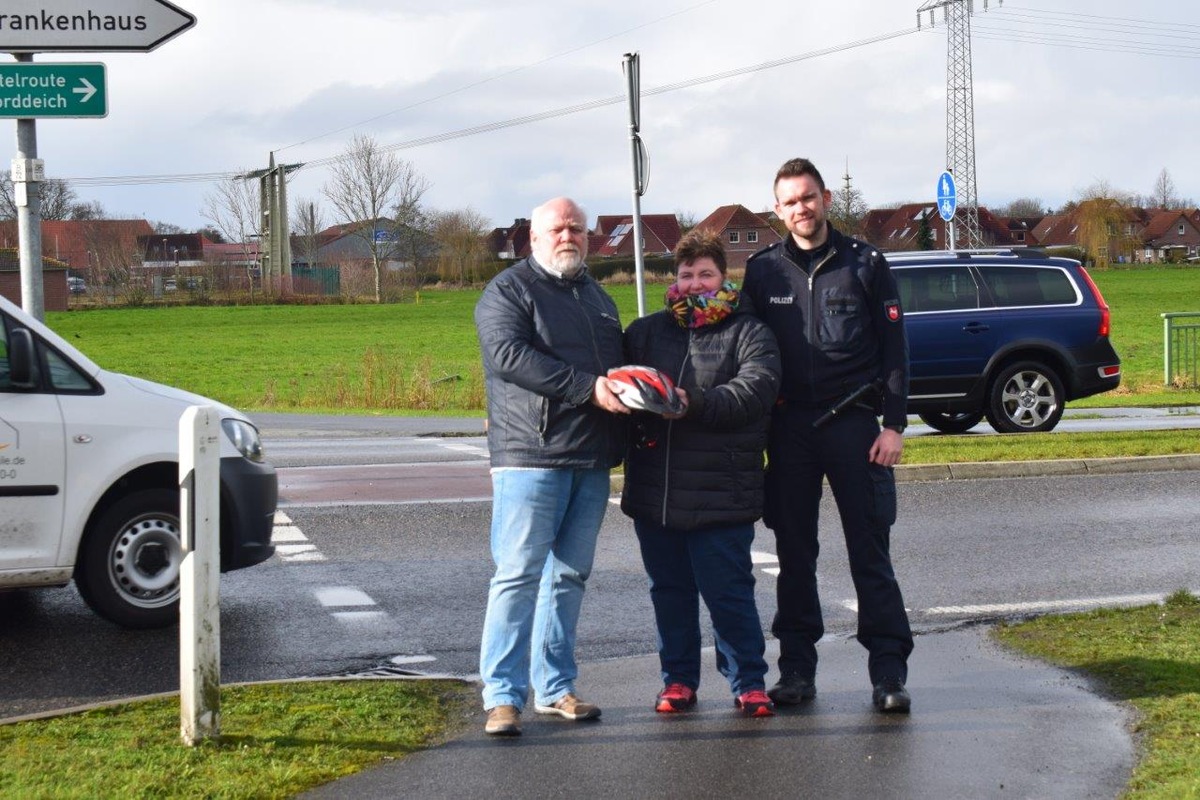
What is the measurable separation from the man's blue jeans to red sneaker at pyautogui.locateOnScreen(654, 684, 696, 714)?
1.09 ft

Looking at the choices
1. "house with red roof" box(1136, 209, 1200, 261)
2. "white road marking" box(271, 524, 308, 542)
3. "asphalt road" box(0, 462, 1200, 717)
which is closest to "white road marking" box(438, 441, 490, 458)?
"asphalt road" box(0, 462, 1200, 717)

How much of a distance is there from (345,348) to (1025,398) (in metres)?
29.8

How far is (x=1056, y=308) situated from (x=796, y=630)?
11.8 meters

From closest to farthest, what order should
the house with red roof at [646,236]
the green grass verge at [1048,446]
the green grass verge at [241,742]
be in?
the green grass verge at [241,742], the green grass verge at [1048,446], the house with red roof at [646,236]

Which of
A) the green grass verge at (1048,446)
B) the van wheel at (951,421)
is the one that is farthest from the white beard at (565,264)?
the van wheel at (951,421)

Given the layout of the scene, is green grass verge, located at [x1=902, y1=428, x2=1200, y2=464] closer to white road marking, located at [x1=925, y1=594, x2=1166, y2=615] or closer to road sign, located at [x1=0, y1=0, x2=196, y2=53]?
white road marking, located at [x1=925, y1=594, x2=1166, y2=615]

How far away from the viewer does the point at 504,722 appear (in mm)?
5133

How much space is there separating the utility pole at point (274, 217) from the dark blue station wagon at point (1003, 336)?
2802 inches

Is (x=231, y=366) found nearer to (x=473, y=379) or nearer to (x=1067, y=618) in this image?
(x=473, y=379)

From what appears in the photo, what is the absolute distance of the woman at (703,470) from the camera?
17.4 ft

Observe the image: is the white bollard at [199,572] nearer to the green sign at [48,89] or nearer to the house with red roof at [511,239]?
the green sign at [48,89]

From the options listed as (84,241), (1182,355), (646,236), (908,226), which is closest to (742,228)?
(646,236)

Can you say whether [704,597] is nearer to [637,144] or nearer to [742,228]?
[637,144]

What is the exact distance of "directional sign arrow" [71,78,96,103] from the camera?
8828mm
